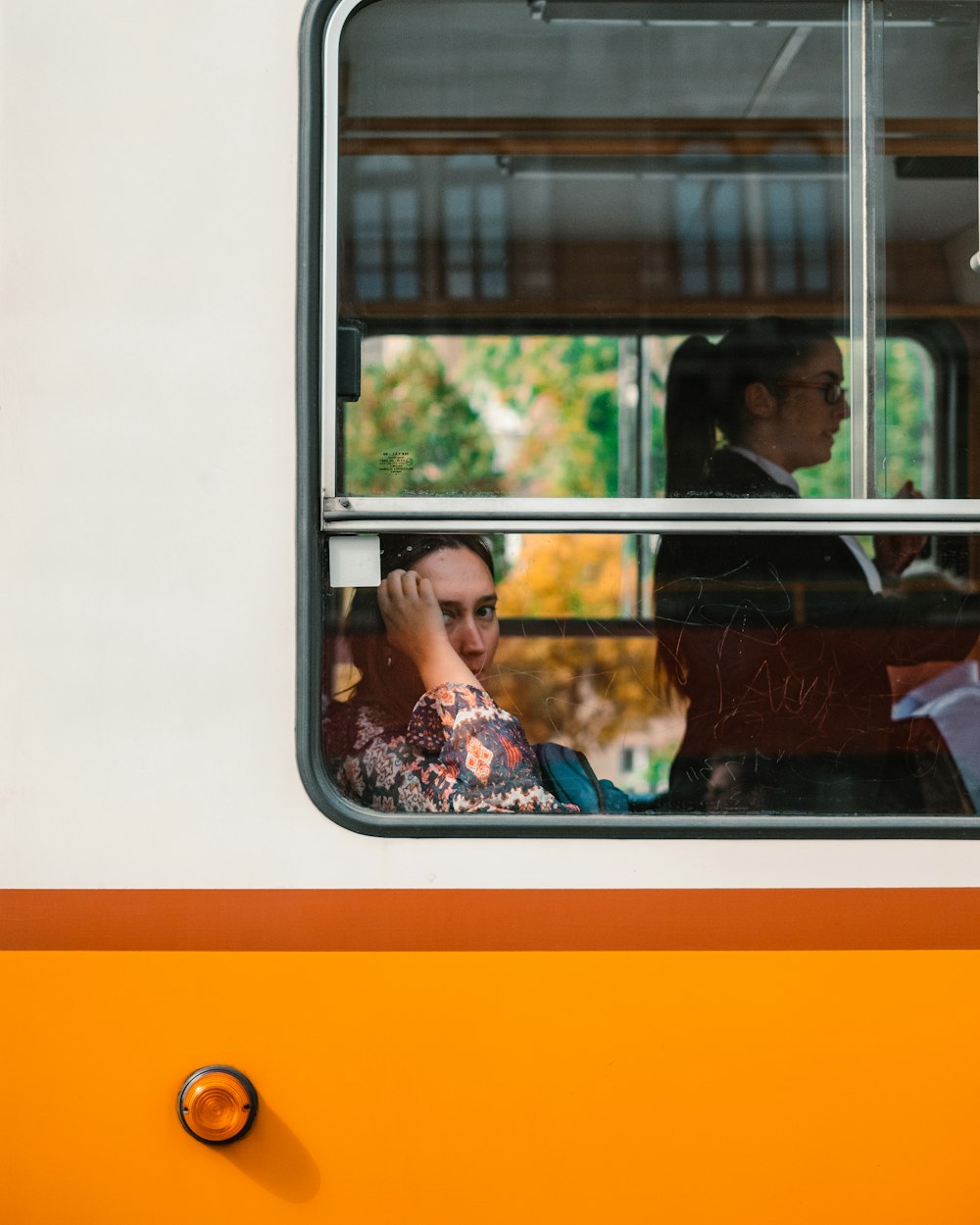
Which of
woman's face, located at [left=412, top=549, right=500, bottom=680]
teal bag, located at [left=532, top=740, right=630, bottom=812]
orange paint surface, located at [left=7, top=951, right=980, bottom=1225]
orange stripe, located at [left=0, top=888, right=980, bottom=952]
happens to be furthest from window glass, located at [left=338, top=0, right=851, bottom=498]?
orange paint surface, located at [left=7, top=951, right=980, bottom=1225]

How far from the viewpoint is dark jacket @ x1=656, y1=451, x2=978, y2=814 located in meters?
1.60

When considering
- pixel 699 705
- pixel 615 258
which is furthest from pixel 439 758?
pixel 615 258

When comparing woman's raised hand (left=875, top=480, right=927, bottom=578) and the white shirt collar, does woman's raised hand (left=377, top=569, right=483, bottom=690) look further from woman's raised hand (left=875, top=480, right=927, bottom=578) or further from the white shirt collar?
woman's raised hand (left=875, top=480, right=927, bottom=578)

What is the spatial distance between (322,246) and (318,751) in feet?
2.20

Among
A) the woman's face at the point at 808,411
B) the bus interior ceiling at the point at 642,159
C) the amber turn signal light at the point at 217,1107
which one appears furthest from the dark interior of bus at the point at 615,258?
the amber turn signal light at the point at 217,1107

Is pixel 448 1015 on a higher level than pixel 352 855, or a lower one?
lower

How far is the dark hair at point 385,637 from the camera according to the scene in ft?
5.05

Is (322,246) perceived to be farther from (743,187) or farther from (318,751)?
(743,187)

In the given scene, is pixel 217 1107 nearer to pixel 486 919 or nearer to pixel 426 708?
pixel 486 919

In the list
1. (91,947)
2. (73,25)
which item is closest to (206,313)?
(73,25)

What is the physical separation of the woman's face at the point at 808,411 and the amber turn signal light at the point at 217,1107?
1324mm

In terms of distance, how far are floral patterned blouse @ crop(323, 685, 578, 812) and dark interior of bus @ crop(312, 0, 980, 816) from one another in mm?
58

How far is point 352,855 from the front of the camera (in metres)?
1.49

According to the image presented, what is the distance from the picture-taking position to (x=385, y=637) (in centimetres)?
163
